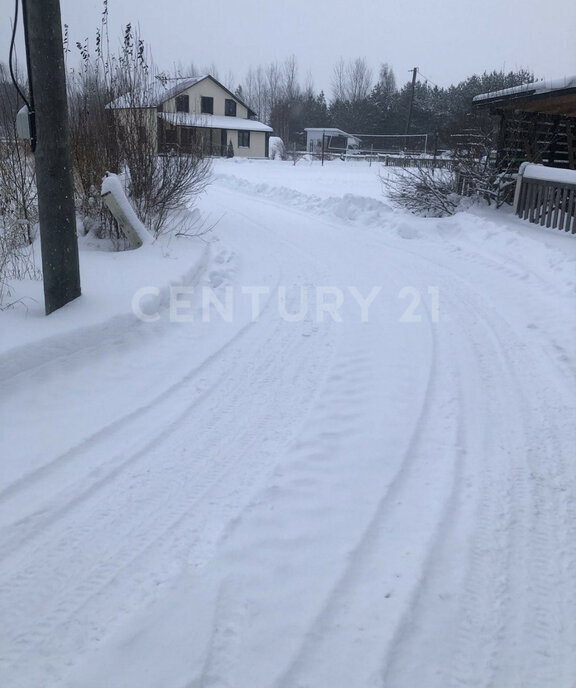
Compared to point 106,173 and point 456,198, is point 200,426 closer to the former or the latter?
point 106,173

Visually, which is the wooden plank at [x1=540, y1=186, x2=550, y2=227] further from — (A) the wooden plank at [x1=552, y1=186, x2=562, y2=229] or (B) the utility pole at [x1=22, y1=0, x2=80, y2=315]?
(B) the utility pole at [x1=22, y1=0, x2=80, y2=315]

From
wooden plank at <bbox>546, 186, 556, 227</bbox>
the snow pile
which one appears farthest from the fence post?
the snow pile

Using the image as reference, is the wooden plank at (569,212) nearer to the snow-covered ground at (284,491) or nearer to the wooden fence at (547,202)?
the wooden fence at (547,202)

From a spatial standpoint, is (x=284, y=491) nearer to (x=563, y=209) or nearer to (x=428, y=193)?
(x=563, y=209)

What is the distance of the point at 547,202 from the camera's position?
1245 centimetres

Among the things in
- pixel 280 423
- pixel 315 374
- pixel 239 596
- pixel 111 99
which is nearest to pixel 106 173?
pixel 111 99

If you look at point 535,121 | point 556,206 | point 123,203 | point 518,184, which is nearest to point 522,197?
point 518,184

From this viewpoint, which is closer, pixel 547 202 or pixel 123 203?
pixel 123 203

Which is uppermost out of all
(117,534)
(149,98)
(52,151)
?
(149,98)

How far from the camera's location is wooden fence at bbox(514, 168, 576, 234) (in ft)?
37.8

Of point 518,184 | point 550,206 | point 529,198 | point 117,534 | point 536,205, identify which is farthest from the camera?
point 518,184

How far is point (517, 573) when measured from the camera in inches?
118

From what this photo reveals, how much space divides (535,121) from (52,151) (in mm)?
12922

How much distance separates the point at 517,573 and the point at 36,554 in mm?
2415
